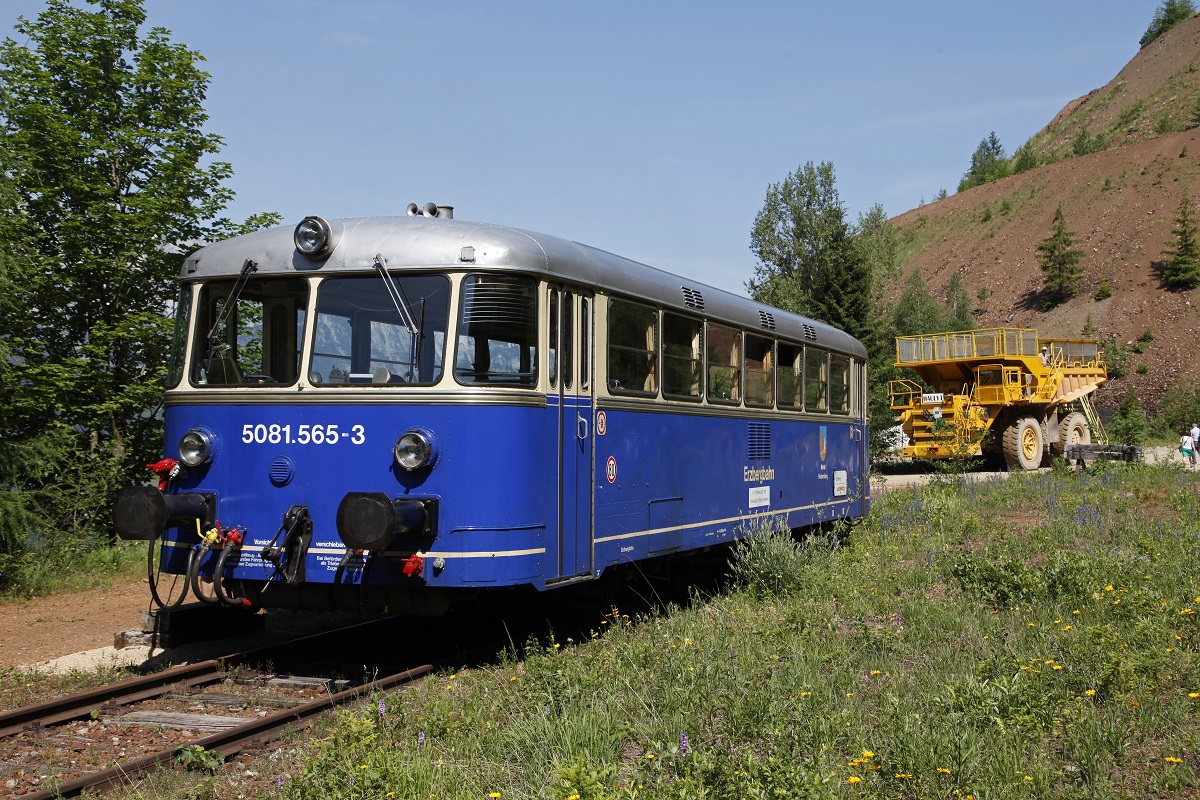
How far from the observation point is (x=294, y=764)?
5.36m

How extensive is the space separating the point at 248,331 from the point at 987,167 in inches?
4610

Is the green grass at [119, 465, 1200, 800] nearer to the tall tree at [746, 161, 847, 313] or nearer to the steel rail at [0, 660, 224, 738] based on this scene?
the steel rail at [0, 660, 224, 738]

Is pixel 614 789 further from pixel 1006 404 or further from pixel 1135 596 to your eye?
pixel 1006 404

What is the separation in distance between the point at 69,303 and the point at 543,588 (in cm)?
1046

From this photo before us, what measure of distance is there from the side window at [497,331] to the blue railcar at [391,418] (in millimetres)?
14

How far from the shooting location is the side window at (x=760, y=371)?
1096 cm

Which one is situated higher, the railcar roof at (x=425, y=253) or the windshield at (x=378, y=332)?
the railcar roof at (x=425, y=253)

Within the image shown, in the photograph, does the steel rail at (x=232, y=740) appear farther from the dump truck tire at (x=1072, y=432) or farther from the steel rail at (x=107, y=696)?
the dump truck tire at (x=1072, y=432)

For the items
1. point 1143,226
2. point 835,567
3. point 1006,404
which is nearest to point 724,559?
point 835,567

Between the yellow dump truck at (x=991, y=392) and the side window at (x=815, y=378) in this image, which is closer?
the side window at (x=815, y=378)

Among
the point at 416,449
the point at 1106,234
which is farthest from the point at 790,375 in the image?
the point at 1106,234

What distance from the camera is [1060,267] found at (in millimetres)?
67750

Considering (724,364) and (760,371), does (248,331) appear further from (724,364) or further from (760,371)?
(760,371)

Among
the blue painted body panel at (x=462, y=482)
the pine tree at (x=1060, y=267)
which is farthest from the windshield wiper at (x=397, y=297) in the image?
the pine tree at (x=1060, y=267)
